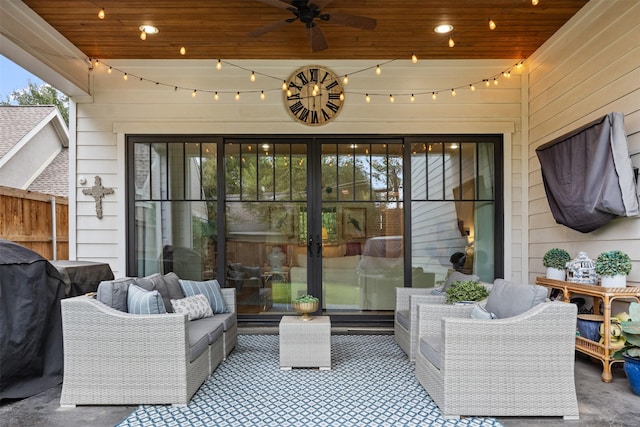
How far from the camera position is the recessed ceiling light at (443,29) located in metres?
4.32

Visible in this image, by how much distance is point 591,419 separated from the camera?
2.54 m

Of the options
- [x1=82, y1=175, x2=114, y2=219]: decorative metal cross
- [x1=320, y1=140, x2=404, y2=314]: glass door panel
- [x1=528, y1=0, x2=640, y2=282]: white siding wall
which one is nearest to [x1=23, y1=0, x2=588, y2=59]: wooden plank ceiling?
[x1=528, y1=0, x2=640, y2=282]: white siding wall

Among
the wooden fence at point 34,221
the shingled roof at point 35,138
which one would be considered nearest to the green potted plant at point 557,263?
the wooden fence at point 34,221

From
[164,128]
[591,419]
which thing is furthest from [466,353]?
[164,128]

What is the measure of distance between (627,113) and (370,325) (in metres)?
3.40

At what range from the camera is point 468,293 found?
3512 millimetres

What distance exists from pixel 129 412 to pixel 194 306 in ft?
3.91

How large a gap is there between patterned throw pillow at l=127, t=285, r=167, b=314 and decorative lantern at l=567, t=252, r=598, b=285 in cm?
334

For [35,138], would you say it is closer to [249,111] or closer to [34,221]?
[34,221]

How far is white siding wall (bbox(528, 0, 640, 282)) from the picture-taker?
11.0 feet

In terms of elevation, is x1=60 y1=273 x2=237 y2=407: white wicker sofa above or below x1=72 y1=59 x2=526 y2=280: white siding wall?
below

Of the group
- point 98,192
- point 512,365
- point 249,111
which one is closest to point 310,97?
point 249,111

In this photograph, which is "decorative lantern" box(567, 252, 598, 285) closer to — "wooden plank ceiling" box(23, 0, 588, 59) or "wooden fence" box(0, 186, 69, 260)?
"wooden plank ceiling" box(23, 0, 588, 59)

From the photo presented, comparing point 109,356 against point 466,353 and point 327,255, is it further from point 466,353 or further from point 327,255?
point 327,255
